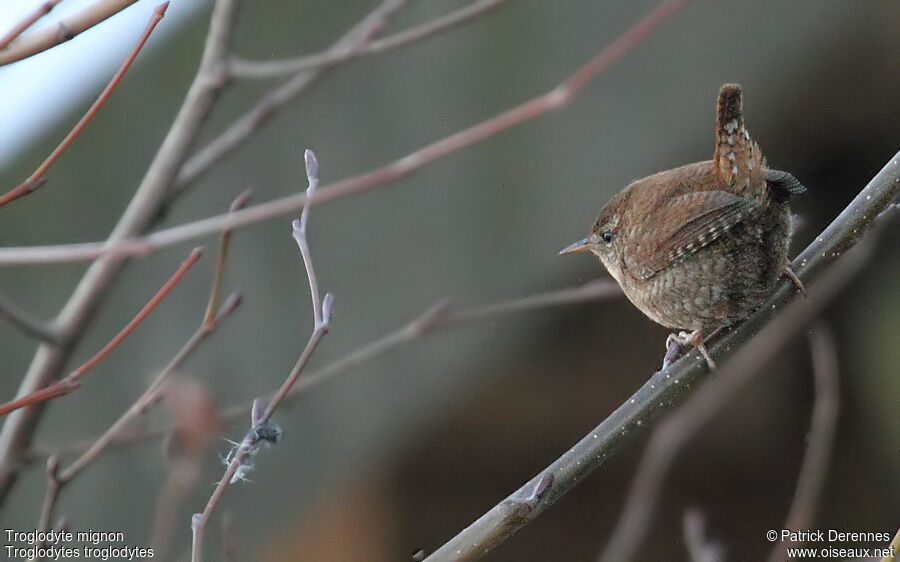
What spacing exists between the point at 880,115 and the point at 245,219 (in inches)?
87.4

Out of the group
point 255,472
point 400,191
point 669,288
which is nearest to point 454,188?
point 400,191

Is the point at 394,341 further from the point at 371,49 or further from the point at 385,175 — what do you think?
the point at 385,175

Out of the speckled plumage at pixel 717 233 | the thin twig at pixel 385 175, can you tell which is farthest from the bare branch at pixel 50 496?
the speckled plumage at pixel 717 233

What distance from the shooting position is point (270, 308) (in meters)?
2.92

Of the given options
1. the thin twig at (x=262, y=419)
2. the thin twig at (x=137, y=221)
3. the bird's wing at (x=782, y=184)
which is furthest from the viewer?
the bird's wing at (x=782, y=184)

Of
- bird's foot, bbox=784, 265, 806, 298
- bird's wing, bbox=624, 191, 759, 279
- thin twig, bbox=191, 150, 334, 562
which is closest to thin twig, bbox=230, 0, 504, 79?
thin twig, bbox=191, 150, 334, 562

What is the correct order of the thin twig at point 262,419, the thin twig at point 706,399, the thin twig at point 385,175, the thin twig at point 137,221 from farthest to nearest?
the thin twig at point 706,399, the thin twig at point 137,221, the thin twig at point 262,419, the thin twig at point 385,175

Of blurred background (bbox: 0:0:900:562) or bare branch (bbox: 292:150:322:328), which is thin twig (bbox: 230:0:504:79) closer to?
bare branch (bbox: 292:150:322:328)

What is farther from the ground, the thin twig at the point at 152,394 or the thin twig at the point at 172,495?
the thin twig at the point at 152,394

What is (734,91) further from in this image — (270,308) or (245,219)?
(270,308)

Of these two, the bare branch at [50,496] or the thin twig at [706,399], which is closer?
the bare branch at [50,496]

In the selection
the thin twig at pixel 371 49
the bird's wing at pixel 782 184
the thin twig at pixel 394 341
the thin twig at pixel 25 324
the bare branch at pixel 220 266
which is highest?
the thin twig at pixel 371 49

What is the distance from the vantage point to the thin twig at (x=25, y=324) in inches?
46.0

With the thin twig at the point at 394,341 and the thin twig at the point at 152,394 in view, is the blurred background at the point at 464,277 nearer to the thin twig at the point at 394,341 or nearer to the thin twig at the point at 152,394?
the thin twig at the point at 394,341
